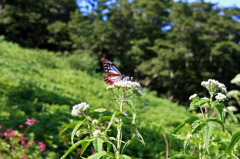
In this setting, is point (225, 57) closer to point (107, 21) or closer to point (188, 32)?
point (188, 32)

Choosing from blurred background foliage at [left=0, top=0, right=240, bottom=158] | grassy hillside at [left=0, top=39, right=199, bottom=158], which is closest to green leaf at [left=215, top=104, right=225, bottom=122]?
grassy hillside at [left=0, top=39, right=199, bottom=158]

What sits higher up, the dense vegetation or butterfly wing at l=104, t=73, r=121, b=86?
the dense vegetation

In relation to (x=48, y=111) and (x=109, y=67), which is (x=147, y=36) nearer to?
(x=48, y=111)

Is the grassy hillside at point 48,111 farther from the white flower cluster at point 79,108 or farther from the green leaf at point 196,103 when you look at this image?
the green leaf at point 196,103

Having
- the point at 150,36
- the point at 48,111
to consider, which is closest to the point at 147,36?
the point at 150,36

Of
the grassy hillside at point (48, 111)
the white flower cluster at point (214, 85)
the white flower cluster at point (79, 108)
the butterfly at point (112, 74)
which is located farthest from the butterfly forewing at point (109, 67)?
the grassy hillside at point (48, 111)

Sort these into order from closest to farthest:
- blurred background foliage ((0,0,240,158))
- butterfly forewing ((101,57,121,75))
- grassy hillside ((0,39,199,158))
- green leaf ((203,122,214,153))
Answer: green leaf ((203,122,214,153)), butterfly forewing ((101,57,121,75)), grassy hillside ((0,39,199,158)), blurred background foliage ((0,0,240,158))

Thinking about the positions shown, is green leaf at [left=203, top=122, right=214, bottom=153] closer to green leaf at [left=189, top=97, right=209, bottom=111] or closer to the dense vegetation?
green leaf at [left=189, top=97, right=209, bottom=111]

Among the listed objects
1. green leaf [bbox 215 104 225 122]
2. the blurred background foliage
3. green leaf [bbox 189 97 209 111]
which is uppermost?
the blurred background foliage

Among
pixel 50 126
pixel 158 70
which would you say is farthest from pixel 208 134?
pixel 158 70
